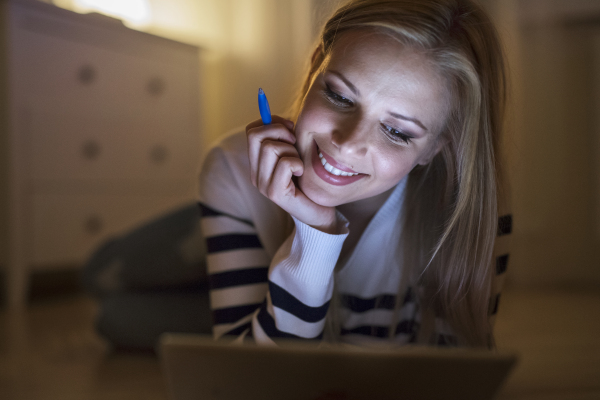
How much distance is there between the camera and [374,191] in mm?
707

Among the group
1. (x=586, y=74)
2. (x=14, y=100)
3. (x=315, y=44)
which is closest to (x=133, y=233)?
(x=315, y=44)

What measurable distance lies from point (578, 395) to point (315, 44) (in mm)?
682

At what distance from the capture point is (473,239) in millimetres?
711

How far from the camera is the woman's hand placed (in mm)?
636

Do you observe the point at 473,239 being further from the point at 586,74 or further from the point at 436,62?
the point at 586,74

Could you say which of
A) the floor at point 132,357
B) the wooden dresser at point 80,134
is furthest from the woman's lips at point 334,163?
the wooden dresser at point 80,134

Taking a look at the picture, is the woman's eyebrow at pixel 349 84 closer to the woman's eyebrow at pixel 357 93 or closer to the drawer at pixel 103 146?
the woman's eyebrow at pixel 357 93

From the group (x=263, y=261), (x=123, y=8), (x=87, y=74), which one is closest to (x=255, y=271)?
(x=263, y=261)

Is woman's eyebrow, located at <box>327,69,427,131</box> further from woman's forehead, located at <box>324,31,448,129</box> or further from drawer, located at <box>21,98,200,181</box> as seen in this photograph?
drawer, located at <box>21,98,200,181</box>

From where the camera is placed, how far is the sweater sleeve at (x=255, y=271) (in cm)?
66

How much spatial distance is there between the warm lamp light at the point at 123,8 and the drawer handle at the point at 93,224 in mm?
858

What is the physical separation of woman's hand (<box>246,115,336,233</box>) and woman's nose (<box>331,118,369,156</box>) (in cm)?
6

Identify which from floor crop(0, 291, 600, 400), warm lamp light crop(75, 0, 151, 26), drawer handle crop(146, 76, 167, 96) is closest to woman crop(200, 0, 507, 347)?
floor crop(0, 291, 600, 400)

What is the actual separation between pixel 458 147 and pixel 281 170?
10.1 inches
